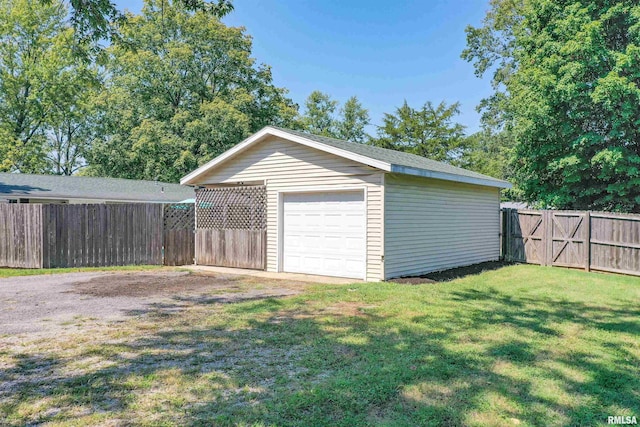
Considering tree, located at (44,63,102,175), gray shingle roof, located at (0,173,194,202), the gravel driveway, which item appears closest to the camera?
the gravel driveway

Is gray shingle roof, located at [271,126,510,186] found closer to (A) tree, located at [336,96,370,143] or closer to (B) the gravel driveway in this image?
(B) the gravel driveway

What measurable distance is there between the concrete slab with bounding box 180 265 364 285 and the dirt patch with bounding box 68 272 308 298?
50 cm

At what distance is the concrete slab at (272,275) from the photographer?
9.24 meters

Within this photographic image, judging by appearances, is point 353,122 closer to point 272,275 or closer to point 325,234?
point 325,234

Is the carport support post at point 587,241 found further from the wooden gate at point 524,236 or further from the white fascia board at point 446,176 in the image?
the white fascia board at point 446,176

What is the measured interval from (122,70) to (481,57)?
2417 centimetres

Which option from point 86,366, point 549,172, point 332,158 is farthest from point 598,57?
point 86,366

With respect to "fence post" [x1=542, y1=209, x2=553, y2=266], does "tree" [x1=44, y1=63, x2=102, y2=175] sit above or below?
above

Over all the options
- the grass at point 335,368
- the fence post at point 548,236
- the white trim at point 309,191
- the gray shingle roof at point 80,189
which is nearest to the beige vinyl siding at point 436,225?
the white trim at point 309,191

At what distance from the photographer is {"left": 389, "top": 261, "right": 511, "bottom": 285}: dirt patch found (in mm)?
8969

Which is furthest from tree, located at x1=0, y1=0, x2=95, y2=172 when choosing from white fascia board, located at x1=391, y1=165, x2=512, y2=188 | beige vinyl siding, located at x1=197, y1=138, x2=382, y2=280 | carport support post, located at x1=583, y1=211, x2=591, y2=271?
carport support post, located at x1=583, y1=211, x2=591, y2=271

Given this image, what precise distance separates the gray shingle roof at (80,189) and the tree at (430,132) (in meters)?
15.8

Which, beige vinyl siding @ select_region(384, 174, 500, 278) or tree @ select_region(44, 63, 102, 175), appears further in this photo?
tree @ select_region(44, 63, 102, 175)

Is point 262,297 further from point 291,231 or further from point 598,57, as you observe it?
point 598,57
